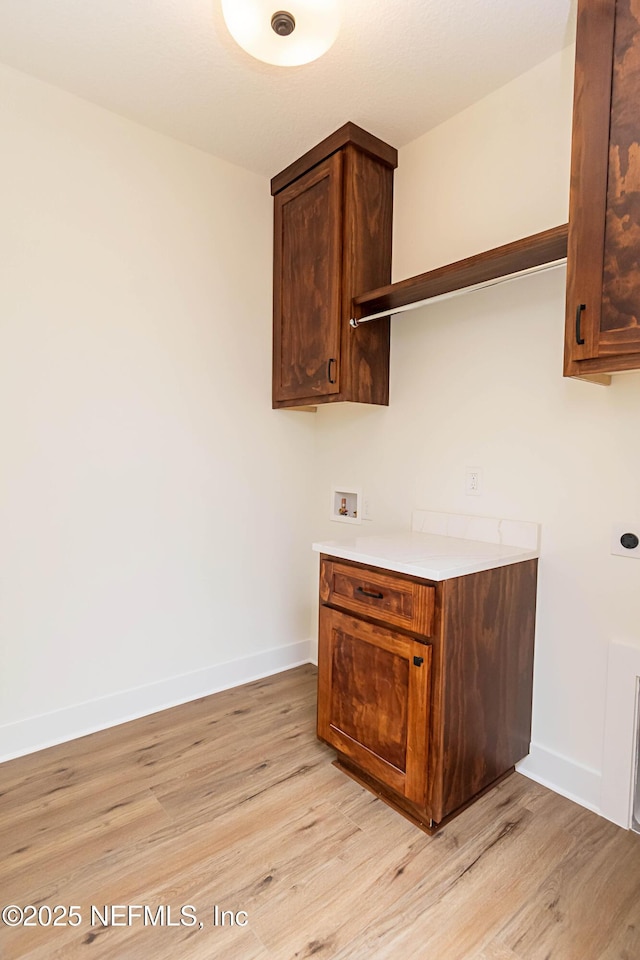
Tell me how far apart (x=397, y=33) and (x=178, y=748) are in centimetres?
280

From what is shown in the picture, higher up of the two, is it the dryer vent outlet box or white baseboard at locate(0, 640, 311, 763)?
the dryer vent outlet box

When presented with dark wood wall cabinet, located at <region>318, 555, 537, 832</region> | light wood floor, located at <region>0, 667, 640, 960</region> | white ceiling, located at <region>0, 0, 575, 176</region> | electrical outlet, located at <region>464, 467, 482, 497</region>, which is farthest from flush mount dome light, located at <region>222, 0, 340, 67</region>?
light wood floor, located at <region>0, 667, 640, 960</region>

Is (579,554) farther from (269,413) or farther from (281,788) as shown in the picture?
(269,413)

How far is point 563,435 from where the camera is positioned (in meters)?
1.78

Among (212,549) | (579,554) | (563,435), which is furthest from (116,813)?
(563,435)

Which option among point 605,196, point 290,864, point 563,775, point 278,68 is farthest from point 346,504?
point 278,68

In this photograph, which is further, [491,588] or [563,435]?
[563,435]

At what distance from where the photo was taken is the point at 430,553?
5.78 feet

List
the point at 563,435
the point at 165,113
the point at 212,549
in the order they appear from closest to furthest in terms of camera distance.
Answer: the point at 563,435
the point at 165,113
the point at 212,549

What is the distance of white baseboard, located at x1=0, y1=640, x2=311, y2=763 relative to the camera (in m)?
1.99

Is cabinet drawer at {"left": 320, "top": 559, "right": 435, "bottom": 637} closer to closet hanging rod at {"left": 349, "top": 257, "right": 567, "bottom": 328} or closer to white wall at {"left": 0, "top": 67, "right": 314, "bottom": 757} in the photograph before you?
white wall at {"left": 0, "top": 67, "right": 314, "bottom": 757}

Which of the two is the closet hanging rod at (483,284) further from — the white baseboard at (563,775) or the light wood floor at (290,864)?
the light wood floor at (290,864)

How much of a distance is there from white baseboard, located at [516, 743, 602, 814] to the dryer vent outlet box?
1280 mm

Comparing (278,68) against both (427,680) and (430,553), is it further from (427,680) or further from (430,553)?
(427,680)
